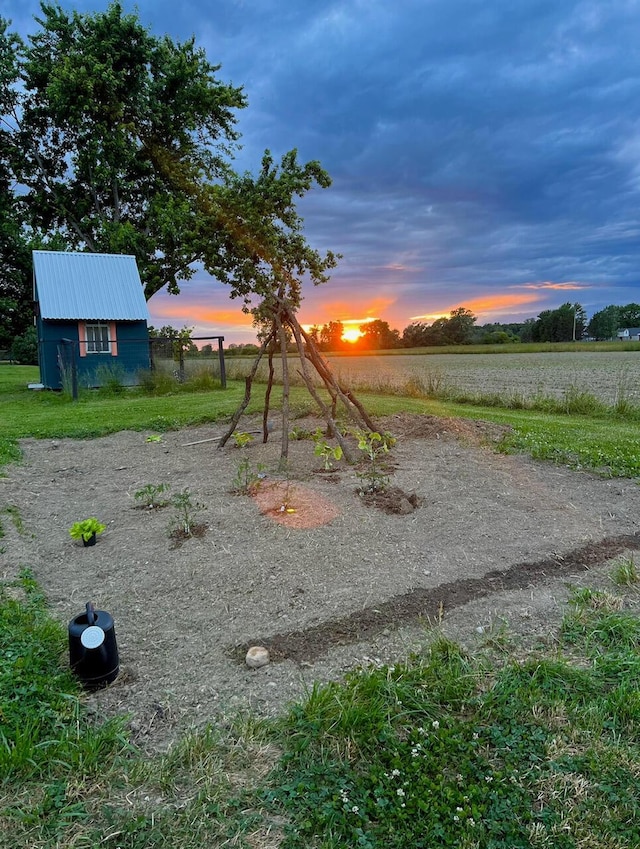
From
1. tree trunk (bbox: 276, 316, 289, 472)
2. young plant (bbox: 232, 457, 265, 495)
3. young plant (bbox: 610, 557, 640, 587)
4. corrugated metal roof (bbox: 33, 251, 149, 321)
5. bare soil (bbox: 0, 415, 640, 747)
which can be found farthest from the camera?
corrugated metal roof (bbox: 33, 251, 149, 321)

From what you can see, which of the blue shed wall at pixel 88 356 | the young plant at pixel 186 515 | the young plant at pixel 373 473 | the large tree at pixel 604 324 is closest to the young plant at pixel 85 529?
the young plant at pixel 186 515

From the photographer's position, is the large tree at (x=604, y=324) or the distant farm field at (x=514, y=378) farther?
the large tree at (x=604, y=324)

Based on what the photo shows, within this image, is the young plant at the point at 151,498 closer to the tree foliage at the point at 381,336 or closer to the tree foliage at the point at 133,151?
the tree foliage at the point at 133,151

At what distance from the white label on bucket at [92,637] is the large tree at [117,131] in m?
19.4

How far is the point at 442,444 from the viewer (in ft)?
19.2

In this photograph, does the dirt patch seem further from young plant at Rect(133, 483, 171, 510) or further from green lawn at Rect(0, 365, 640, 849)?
green lawn at Rect(0, 365, 640, 849)

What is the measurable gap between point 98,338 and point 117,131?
8.72 meters

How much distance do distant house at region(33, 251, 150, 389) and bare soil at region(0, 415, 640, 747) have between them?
11105mm

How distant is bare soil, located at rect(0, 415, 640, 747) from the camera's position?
Result: 7.04 ft

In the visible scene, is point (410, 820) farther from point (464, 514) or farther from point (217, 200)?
point (217, 200)

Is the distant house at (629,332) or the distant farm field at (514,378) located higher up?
the distant house at (629,332)

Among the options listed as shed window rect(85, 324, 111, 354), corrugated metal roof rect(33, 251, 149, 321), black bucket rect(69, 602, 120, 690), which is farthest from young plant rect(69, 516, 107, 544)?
corrugated metal roof rect(33, 251, 149, 321)

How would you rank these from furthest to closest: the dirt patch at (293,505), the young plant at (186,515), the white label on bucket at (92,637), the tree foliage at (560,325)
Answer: the tree foliage at (560,325), the dirt patch at (293,505), the young plant at (186,515), the white label on bucket at (92,637)

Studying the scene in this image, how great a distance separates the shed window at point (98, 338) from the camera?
15.6 metres
